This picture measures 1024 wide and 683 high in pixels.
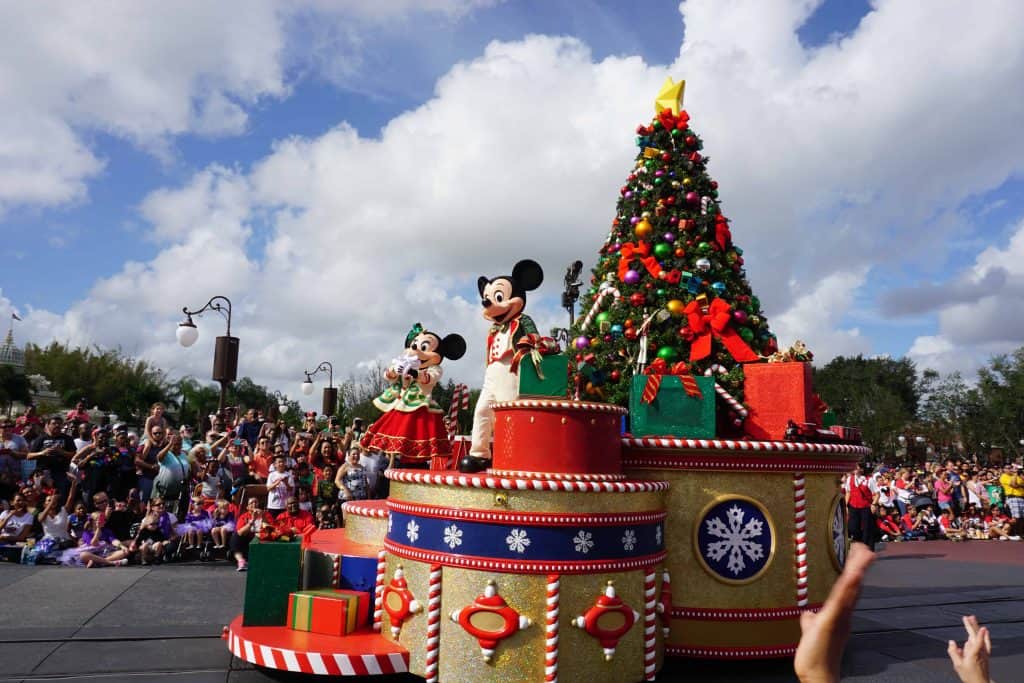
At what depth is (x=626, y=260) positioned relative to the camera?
29.5 feet

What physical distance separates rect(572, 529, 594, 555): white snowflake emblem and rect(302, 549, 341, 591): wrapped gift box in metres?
2.33

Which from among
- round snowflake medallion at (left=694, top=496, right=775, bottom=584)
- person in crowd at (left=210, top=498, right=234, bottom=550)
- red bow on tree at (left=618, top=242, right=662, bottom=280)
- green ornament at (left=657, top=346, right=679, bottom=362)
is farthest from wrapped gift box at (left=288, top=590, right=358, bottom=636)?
person in crowd at (left=210, top=498, right=234, bottom=550)

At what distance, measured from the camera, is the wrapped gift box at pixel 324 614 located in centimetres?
591

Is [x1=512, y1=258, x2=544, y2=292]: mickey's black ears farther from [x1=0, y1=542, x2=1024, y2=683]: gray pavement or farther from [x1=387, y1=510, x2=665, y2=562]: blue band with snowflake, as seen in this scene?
[x1=0, y1=542, x2=1024, y2=683]: gray pavement

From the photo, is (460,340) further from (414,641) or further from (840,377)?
(840,377)

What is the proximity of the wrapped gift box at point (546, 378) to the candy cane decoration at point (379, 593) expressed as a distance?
5.94 ft

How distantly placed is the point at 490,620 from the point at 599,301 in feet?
15.5

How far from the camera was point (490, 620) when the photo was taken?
521 cm

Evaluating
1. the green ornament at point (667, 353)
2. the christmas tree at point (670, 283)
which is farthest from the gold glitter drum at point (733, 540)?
the green ornament at point (667, 353)

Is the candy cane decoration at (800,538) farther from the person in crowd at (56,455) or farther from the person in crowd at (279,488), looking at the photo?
the person in crowd at (56,455)

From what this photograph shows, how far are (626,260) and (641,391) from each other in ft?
9.19

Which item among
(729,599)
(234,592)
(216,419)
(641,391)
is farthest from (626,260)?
(216,419)

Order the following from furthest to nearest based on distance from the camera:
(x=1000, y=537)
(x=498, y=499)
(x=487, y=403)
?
(x=1000, y=537)
(x=487, y=403)
(x=498, y=499)

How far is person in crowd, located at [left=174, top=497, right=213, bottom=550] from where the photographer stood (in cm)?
1115
